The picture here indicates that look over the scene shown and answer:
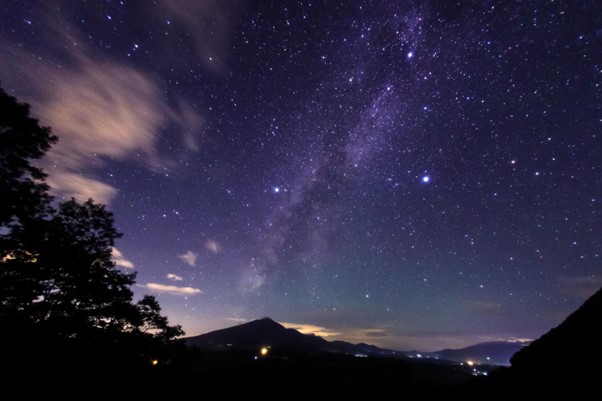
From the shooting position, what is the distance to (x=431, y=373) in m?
74.7

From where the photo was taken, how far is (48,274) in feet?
32.7

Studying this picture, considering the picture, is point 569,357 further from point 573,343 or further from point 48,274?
point 48,274

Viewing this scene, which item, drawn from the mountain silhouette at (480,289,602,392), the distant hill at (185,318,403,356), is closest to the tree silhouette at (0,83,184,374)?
the mountain silhouette at (480,289,602,392)

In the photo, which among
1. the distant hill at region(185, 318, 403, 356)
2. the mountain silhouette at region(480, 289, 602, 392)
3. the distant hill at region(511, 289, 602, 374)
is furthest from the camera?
the distant hill at region(185, 318, 403, 356)

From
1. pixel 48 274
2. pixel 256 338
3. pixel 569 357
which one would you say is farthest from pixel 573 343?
pixel 256 338

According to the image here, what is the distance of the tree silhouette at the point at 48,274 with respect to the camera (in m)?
9.12

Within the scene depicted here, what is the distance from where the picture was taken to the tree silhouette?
9125mm

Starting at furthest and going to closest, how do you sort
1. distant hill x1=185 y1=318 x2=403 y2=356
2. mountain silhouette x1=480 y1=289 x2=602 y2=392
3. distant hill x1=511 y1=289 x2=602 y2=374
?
distant hill x1=185 y1=318 x2=403 y2=356, distant hill x1=511 y1=289 x2=602 y2=374, mountain silhouette x1=480 y1=289 x2=602 y2=392

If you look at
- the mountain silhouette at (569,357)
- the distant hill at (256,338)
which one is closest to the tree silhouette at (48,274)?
the mountain silhouette at (569,357)

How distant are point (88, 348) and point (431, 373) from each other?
89.8 meters

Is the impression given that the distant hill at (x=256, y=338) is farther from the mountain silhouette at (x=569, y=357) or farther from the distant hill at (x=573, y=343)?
the distant hill at (x=573, y=343)

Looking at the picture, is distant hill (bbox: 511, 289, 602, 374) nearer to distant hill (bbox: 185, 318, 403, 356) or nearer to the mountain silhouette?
the mountain silhouette

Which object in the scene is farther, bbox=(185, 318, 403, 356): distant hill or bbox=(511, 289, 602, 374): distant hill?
bbox=(185, 318, 403, 356): distant hill

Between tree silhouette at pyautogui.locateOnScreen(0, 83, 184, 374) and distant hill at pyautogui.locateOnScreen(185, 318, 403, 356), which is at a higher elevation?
distant hill at pyautogui.locateOnScreen(185, 318, 403, 356)
